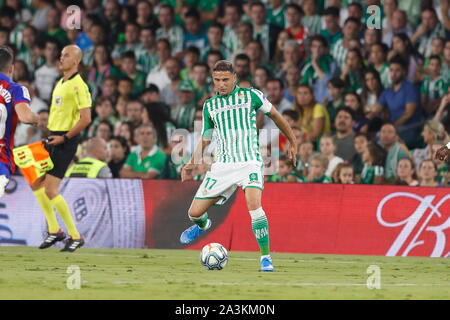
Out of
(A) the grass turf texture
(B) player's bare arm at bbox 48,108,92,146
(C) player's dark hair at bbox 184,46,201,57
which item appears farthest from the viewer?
(C) player's dark hair at bbox 184,46,201,57

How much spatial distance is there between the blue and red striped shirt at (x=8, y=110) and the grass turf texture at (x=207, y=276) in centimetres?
122

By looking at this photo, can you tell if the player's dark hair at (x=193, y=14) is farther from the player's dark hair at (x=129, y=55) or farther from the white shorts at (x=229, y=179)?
the white shorts at (x=229, y=179)

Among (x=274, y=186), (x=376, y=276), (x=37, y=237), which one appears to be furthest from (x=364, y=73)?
(x=376, y=276)

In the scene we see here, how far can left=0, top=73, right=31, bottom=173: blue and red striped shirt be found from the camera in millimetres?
11117

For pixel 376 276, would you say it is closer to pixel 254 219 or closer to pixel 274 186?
pixel 254 219

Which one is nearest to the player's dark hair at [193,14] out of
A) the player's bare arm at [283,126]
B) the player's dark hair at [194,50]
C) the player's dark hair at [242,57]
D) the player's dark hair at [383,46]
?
the player's dark hair at [194,50]

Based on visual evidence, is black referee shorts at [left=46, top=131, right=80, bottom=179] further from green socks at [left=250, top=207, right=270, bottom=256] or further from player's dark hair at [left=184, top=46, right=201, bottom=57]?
player's dark hair at [left=184, top=46, right=201, bottom=57]

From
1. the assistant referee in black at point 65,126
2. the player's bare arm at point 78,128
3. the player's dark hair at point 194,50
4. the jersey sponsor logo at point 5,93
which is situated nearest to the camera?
the jersey sponsor logo at point 5,93

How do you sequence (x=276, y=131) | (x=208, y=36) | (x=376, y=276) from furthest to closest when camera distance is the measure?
(x=208, y=36) < (x=276, y=131) < (x=376, y=276)

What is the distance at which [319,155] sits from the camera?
1578 cm

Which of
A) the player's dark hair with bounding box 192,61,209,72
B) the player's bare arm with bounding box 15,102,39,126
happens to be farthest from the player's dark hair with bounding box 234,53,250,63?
the player's bare arm with bounding box 15,102,39,126

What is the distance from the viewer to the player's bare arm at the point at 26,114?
1072 cm

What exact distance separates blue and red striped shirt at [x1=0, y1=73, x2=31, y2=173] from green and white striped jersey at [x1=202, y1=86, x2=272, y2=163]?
2.07 metres
